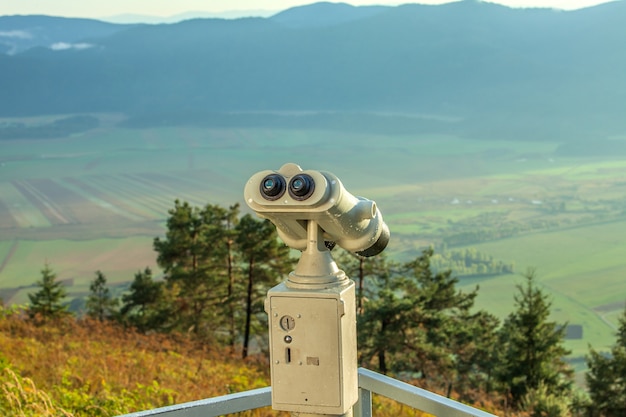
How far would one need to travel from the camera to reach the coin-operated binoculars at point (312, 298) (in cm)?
262

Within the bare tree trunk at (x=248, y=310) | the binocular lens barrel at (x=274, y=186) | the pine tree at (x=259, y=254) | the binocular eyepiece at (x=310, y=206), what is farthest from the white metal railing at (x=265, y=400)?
the bare tree trunk at (x=248, y=310)

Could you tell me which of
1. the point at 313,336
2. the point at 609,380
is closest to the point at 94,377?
the point at 313,336

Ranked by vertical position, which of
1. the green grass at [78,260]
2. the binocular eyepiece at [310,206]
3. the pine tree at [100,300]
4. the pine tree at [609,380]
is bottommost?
the pine tree at [609,380]

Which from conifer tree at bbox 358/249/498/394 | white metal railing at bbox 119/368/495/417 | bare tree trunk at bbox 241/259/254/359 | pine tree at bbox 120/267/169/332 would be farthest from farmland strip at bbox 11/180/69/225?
→ white metal railing at bbox 119/368/495/417

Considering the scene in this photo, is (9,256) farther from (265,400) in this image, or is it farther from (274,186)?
(274,186)

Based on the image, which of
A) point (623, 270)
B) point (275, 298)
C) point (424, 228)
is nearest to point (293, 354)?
point (275, 298)

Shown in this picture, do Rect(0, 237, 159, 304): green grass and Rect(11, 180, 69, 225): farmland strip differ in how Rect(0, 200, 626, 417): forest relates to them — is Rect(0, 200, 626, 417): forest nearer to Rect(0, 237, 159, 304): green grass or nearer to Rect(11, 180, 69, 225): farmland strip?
Rect(0, 237, 159, 304): green grass

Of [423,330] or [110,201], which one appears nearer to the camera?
[423,330]

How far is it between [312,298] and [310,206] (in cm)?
34

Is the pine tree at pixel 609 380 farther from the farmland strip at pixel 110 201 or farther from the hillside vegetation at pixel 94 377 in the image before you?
the farmland strip at pixel 110 201

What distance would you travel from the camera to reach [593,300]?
66562 mm

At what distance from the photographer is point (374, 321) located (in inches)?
883

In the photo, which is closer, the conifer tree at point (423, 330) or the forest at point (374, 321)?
the forest at point (374, 321)

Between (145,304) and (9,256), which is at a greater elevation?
(9,256)
